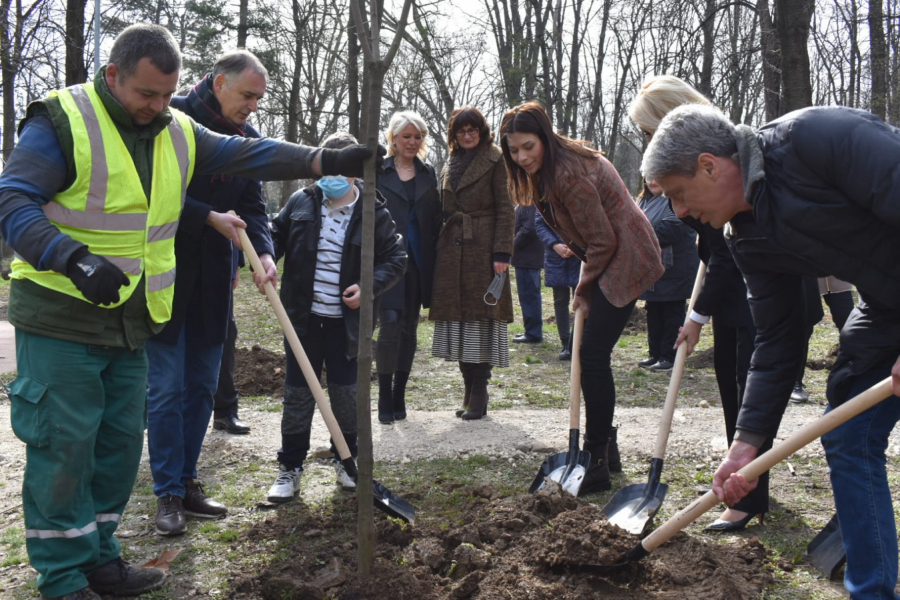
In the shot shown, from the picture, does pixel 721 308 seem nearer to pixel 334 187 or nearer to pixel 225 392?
pixel 334 187

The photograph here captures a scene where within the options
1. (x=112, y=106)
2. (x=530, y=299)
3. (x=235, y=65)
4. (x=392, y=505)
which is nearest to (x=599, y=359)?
(x=392, y=505)

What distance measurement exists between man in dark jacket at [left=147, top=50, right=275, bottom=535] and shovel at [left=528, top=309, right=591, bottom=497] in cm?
160

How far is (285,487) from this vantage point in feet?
12.9

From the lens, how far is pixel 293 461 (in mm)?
4066

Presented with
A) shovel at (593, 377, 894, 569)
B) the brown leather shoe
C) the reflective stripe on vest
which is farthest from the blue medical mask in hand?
shovel at (593, 377, 894, 569)

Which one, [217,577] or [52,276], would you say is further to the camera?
[217,577]

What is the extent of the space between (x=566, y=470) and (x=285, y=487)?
4.65 feet

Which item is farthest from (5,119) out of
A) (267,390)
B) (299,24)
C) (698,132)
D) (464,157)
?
(698,132)

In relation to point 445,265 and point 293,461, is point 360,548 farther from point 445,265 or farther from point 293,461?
point 445,265

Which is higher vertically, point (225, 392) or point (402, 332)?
point (402, 332)

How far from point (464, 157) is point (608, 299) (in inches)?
79.9

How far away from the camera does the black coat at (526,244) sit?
29.1 feet

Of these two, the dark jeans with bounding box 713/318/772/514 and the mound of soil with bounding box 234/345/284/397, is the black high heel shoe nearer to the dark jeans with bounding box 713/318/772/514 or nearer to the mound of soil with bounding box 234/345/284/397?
the dark jeans with bounding box 713/318/772/514

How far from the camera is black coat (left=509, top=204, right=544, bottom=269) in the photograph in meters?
8.88
